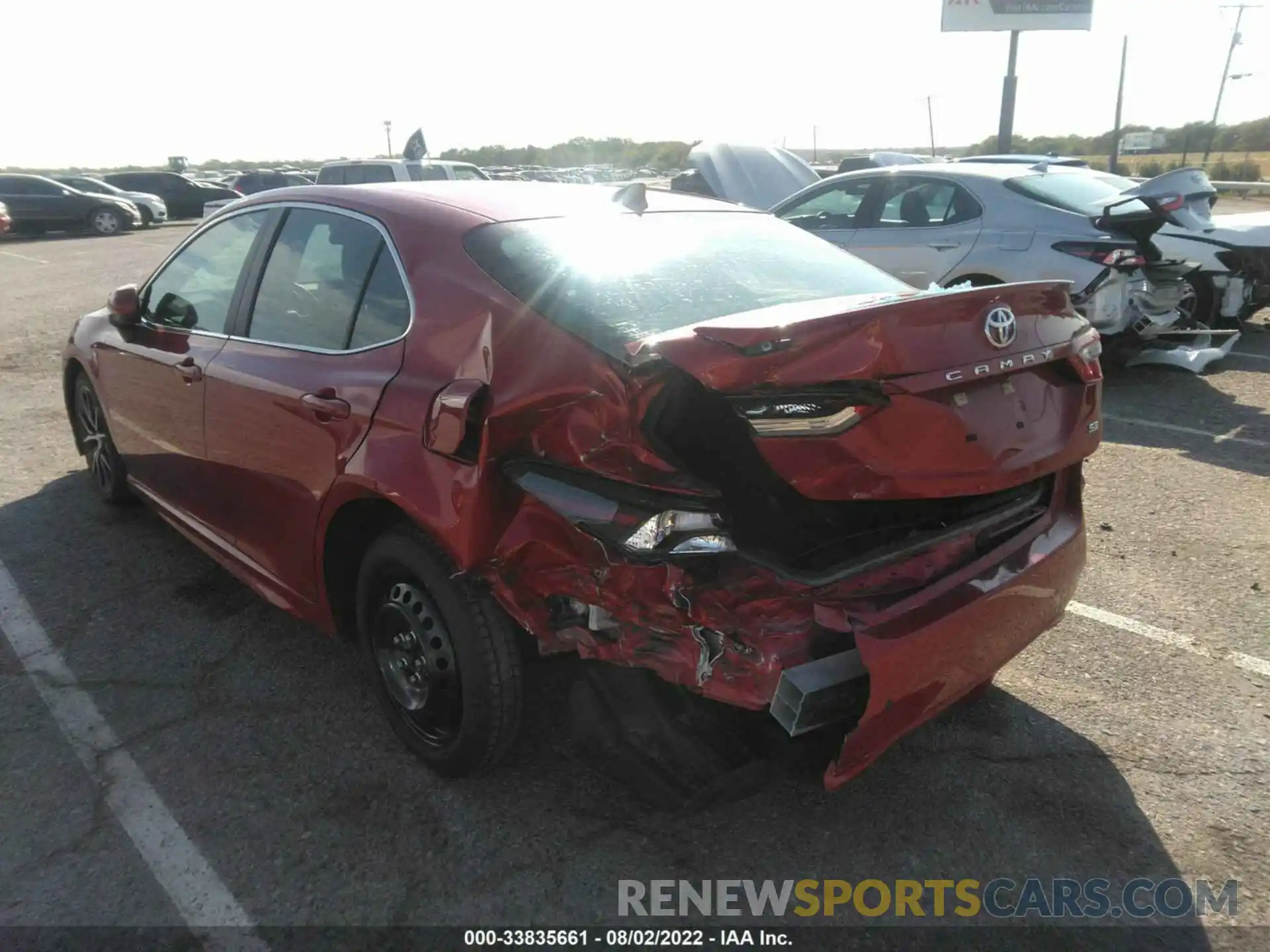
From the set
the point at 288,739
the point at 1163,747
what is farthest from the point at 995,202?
the point at 288,739

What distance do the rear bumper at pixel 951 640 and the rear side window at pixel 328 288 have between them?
1.68 m

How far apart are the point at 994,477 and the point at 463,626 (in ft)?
4.88

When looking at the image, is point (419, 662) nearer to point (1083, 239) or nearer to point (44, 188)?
point (1083, 239)

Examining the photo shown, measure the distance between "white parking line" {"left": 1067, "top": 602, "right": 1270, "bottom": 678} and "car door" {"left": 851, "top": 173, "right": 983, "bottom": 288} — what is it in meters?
4.14

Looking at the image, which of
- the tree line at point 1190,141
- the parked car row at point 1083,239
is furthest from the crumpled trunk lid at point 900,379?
the tree line at point 1190,141

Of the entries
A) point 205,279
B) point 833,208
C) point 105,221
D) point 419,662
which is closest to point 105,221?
point 105,221

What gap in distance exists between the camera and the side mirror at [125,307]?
13.7 ft

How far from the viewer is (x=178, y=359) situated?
3.83 metres

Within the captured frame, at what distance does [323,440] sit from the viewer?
117 inches

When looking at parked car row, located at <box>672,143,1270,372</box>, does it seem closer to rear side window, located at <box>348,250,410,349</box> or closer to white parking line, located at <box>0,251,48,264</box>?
rear side window, located at <box>348,250,410,349</box>

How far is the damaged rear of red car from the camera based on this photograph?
220 cm

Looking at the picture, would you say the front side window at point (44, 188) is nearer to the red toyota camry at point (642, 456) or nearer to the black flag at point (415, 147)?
the black flag at point (415, 147)

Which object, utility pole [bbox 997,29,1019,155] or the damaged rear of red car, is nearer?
the damaged rear of red car

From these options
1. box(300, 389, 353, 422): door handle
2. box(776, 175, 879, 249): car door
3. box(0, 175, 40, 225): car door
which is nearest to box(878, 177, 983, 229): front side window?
box(776, 175, 879, 249): car door
